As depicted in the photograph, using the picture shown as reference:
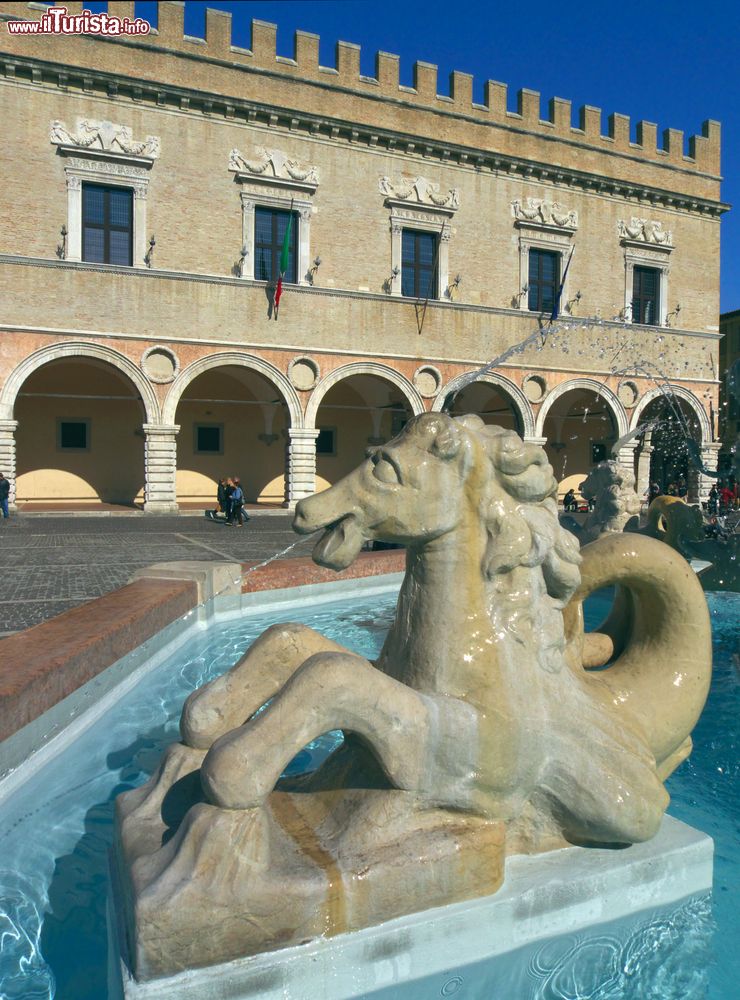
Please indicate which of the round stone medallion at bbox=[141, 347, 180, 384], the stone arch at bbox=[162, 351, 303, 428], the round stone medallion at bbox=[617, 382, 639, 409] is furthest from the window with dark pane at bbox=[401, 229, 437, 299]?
the round stone medallion at bbox=[617, 382, 639, 409]

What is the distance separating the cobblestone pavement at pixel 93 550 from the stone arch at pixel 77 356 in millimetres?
2558

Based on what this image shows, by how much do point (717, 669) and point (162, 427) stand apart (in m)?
15.6

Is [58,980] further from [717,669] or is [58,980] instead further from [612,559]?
[717,669]

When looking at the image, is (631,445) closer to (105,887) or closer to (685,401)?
(685,401)

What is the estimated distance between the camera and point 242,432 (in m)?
23.0

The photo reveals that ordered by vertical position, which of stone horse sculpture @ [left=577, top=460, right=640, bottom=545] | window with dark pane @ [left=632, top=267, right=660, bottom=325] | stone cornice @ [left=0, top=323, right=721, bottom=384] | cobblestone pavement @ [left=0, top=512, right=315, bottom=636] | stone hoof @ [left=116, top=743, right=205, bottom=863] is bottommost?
cobblestone pavement @ [left=0, top=512, right=315, bottom=636]

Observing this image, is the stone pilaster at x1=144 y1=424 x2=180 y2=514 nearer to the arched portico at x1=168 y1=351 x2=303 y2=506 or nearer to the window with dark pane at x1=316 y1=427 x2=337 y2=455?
the arched portico at x1=168 y1=351 x2=303 y2=506

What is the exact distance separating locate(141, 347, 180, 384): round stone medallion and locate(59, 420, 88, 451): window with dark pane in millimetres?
4286

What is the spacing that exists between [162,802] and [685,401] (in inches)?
1016

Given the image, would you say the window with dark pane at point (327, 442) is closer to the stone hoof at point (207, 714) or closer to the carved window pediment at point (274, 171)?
the carved window pediment at point (274, 171)

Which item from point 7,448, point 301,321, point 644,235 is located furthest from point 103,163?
point 644,235

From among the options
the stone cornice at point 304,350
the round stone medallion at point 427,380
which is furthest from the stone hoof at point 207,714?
the round stone medallion at point 427,380

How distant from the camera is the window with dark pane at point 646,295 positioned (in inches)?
941

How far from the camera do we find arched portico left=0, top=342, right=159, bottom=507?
20.5 meters
